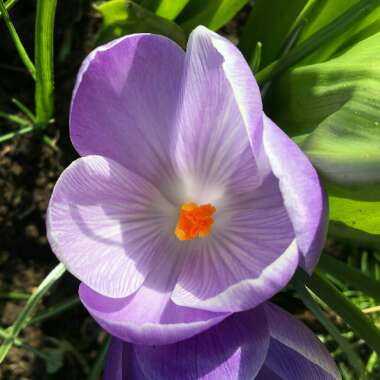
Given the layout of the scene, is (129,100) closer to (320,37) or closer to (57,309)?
(320,37)

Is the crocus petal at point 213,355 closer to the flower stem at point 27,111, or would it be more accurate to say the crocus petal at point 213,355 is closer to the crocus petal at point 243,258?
the crocus petal at point 243,258

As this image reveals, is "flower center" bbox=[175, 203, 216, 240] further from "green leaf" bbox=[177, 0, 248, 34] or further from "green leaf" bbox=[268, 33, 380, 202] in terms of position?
"green leaf" bbox=[177, 0, 248, 34]

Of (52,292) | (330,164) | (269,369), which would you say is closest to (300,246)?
(330,164)

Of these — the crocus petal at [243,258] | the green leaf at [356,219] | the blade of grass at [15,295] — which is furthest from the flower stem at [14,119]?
the green leaf at [356,219]

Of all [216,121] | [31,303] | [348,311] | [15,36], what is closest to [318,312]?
[348,311]

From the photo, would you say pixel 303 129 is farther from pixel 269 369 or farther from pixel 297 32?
pixel 269 369

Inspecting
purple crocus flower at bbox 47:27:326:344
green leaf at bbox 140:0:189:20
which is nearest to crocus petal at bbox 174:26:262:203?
purple crocus flower at bbox 47:27:326:344
